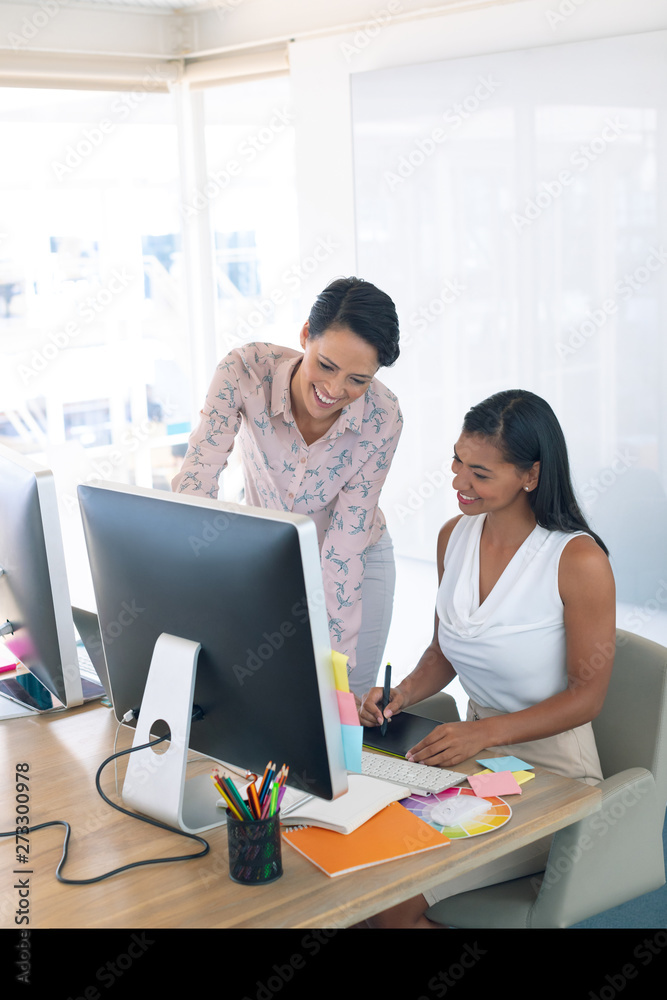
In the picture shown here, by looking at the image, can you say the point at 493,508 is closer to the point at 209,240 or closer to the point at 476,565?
the point at 476,565

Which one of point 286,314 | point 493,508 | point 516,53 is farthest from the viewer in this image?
point 286,314

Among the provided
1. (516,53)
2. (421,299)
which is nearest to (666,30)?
(516,53)

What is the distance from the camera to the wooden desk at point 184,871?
3.77 feet

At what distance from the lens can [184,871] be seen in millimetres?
1247

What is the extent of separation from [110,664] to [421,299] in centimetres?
228

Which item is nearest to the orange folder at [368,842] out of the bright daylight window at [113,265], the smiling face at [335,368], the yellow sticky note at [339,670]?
the yellow sticky note at [339,670]

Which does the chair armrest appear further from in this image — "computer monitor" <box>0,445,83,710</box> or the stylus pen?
"computer monitor" <box>0,445,83,710</box>

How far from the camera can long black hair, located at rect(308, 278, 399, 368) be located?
1.87 metres

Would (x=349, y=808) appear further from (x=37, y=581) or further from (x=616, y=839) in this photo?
(x=37, y=581)

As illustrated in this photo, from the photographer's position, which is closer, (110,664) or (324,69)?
(110,664)

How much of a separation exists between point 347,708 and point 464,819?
0.28 meters

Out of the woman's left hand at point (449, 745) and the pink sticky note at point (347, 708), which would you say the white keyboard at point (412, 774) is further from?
the pink sticky note at point (347, 708)

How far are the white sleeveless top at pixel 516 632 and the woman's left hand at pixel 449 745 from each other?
9.3 inches

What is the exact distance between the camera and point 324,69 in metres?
3.63
